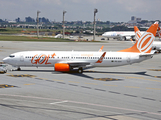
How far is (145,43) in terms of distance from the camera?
56188mm

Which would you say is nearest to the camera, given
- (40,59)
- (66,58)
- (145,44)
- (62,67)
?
(62,67)

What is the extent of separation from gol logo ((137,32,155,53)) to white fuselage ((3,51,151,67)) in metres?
2.08

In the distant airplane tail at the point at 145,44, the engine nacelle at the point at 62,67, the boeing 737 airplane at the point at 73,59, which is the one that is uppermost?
the distant airplane tail at the point at 145,44

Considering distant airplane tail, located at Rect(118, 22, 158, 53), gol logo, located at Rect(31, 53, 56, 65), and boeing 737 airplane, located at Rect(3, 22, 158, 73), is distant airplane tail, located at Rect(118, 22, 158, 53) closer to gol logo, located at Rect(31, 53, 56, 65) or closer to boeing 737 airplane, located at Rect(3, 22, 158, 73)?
boeing 737 airplane, located at Rect(3, 22, 158, 73)

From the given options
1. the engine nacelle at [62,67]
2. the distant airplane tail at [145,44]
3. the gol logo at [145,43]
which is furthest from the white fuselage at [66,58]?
the gol logo at [145,43]

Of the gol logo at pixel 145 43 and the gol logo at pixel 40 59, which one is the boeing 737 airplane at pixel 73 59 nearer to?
the gol logo at pixel 40 59

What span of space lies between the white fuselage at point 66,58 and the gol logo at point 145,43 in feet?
6.81

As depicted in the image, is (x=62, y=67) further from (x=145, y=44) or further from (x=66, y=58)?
(x=145, y=44)

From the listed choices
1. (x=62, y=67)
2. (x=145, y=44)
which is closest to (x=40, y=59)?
(x=62, y=67)

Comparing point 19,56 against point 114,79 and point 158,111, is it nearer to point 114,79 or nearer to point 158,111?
point 114,79

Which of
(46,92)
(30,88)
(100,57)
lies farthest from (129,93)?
(100,57)

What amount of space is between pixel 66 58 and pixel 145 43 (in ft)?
53.8

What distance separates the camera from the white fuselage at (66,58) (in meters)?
54.2

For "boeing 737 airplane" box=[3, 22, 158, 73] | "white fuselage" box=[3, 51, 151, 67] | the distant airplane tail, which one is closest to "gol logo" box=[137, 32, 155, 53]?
the distant airplane tail
